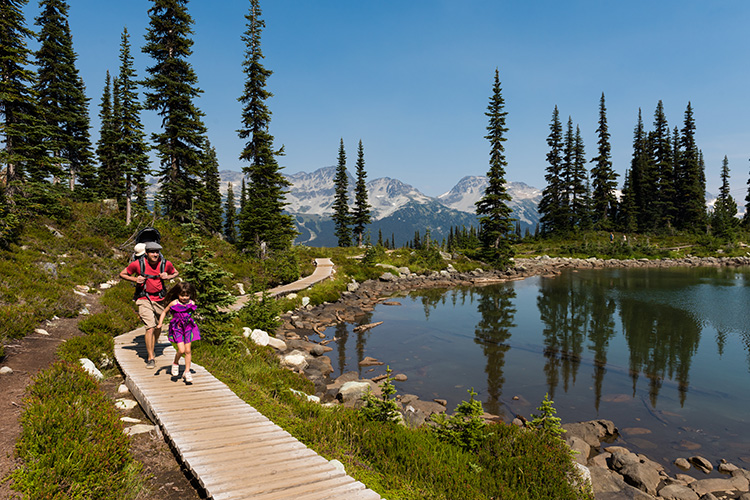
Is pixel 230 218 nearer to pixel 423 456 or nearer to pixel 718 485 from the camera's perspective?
pixel 423 456

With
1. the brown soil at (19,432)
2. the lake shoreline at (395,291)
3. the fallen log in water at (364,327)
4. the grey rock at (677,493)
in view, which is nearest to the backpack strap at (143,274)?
the brown soil at (19,432)

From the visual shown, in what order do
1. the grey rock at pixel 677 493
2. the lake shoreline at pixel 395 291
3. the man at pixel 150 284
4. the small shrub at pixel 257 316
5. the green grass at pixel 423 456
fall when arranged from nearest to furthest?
the green grass at pixel 423 456 → the grey rock at pixel 677 493 → the man at pixel 150 284 → the lake shoreline at pixel 395 291 → the small shrub at pixel 257 316

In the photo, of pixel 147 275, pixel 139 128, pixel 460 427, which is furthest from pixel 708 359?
pixel 139 128

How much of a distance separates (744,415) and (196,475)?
50.3ft

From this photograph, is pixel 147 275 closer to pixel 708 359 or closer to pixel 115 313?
pixel 115 313

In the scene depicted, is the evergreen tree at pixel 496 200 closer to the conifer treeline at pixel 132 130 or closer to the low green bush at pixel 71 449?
the conifer treeline at pixel 132 130

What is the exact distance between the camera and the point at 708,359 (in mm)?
16062

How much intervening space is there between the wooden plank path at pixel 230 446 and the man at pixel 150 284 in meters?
1.12

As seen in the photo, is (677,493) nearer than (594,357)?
Yes

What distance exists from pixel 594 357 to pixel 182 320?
17012 millimetres

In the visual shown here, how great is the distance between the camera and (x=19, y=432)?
532cm

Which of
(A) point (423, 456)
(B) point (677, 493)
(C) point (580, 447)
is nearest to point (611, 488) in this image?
(B) point (677, 493)

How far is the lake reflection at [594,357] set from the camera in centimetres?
1104

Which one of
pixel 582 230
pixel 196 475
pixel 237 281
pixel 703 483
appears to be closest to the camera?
pixel 196 475
